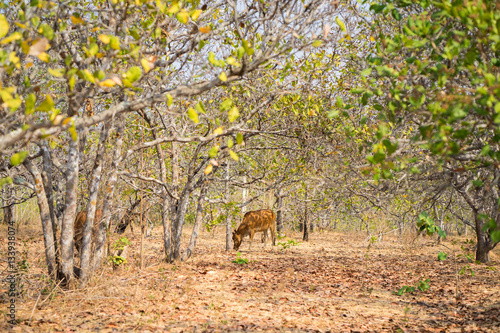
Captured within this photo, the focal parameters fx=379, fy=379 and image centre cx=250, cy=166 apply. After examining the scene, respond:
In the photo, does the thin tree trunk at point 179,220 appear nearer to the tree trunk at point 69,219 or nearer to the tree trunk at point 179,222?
the tree trunk at point 179,222

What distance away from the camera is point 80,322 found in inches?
249

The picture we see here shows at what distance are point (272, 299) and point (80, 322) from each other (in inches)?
163

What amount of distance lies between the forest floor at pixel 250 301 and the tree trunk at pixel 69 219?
37 cm

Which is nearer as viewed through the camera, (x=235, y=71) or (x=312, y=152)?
(x=235, y=71)

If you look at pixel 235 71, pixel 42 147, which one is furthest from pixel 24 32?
pixel 42 147

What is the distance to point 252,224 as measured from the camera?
709 inches

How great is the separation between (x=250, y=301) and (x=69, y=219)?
4.19m

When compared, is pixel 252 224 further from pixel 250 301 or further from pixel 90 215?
pixel 90 215

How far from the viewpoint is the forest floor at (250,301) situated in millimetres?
6645

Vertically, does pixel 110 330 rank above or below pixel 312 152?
below

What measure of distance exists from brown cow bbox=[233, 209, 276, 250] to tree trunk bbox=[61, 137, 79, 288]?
1048cm

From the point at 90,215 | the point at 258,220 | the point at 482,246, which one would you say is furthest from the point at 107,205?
the point at 482,246

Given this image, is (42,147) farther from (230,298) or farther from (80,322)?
(230,298)

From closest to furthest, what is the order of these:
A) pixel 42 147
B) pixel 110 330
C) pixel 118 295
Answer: pixel 110 330 → pixel 42 147 → pixel 118 295
